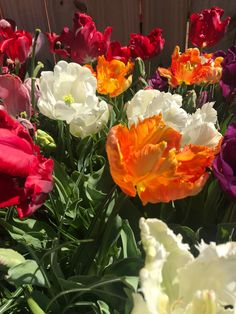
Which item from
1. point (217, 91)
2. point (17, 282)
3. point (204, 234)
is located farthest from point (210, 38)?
point (17, 282)

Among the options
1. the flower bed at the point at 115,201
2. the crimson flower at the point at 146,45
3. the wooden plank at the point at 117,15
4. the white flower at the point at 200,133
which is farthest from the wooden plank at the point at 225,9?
the white flower at the point at 200,133

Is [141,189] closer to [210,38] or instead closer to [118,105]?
[118,105]

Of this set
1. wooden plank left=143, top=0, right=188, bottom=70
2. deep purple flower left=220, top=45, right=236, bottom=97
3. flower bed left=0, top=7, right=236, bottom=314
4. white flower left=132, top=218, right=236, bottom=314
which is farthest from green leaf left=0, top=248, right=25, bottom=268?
wooden plank left=143, top=0, right=188, bottom=70

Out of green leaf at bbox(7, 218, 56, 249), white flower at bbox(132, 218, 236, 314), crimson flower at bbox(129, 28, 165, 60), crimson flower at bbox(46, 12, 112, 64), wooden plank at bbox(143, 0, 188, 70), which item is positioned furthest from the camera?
wooden plank at bbox(143, 0, 188, 70)

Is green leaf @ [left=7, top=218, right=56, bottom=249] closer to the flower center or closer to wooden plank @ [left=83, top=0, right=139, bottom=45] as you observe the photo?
the flower center

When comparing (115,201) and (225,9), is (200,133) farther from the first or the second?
(225,9)

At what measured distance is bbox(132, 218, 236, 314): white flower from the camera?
0.43m

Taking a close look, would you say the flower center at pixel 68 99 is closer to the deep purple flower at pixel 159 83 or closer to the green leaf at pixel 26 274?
the green leaf at pixel 26 274

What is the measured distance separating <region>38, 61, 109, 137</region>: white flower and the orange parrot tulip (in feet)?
0.75

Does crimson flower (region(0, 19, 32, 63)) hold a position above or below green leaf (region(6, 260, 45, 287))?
above

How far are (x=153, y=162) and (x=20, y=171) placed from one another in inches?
6.8

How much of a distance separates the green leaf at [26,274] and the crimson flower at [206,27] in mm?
962

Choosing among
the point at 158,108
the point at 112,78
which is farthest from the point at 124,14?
the point at 158,108

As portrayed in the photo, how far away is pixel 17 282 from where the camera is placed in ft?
2.00
